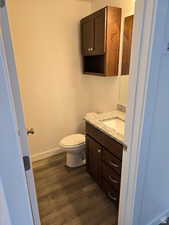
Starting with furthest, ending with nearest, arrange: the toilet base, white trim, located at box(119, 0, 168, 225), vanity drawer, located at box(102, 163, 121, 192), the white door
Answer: the toilet base, vanity drawer, located at box(102, 163, 121, 192), white trim, located at box(119, 0, 168, 225), the white door

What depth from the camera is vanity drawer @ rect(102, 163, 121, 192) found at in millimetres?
1484

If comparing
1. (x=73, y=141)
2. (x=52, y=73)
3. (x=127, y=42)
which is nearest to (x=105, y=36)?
(x=127, y=42)

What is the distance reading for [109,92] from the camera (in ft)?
7.34

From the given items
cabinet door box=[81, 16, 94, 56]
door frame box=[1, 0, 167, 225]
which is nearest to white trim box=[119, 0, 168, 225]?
door frame box=[1, 0, 167, 225]

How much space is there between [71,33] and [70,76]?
649 mm

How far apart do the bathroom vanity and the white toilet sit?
205 mm

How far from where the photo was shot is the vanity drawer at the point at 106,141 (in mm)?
1384

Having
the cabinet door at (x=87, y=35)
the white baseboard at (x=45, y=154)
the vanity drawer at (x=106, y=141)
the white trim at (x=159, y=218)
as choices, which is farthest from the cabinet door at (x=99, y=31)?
the white trim at (x=159, y=218)

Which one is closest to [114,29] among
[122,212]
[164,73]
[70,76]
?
[70,76]

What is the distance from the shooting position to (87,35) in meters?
2.13

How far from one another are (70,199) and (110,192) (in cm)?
49

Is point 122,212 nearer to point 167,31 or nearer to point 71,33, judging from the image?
point 167,31

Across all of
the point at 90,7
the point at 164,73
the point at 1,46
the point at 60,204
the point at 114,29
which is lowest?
the point at 60,204

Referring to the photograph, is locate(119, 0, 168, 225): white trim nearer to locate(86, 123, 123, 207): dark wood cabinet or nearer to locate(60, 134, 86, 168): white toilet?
locate(86, 123, 123, 207): dark wood cabinet
